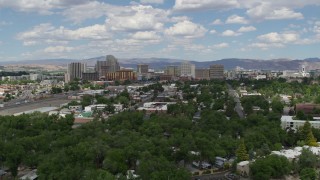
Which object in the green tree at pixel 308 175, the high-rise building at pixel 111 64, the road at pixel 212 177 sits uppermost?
the high-rise building at pixel 111 64

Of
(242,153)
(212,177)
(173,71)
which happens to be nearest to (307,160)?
(242,153)

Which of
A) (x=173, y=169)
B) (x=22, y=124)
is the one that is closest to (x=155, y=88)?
(x=22, y=124)

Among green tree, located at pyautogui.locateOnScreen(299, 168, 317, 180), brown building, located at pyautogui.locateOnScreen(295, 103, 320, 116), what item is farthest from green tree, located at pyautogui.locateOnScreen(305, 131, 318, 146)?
brown building, located at pyautogui.locateOnScreen(295, 103, 320, 116)

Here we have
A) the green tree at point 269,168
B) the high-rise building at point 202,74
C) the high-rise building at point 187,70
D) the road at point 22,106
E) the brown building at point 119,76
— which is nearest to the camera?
the green tree at point 269,168

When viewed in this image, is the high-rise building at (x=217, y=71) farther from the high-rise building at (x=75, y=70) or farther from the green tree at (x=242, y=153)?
the green tree at (x=242, y=153)

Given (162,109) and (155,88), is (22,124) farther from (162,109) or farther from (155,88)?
(155,88)

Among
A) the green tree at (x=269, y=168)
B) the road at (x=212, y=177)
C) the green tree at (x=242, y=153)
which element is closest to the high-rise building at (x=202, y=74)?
the green tree at (x=242, y=153)

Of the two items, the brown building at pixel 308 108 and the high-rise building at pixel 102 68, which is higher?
the high-rise building at pixel 102 68

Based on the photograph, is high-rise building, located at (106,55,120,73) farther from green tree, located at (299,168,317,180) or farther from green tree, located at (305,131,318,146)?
green tree, located at (299,168,317,180)

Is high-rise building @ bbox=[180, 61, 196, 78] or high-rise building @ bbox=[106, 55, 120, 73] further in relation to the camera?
high-rise building @ bbox=[106, 55, 120, 73]

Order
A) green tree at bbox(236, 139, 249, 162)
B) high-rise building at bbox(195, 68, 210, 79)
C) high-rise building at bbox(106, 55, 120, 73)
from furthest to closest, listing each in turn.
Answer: high-rise building at bbox(106, 55, 120, 73) < high-rise building at bbox(195, 68, 210, 79) < green tree at bbox(236, 139, 249, 162)

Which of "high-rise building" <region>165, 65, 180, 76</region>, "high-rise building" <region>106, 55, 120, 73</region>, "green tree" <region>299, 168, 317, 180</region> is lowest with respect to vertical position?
"green tree" <region>299, 168, 317, 180</region>
